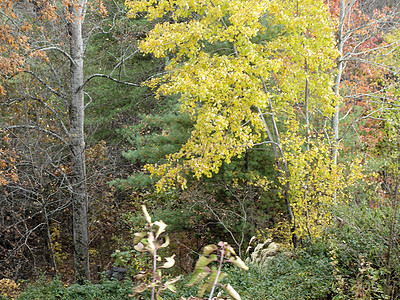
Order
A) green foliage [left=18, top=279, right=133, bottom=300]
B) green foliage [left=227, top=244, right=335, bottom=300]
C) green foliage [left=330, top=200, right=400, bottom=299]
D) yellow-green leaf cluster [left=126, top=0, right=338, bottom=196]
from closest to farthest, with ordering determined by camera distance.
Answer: green foliage [left=330, top=200, right=400, bottom=299], green foliage [left=227, top=244, right=335, bottom=300], green foliage [left=18, top=279, right=133, bottom=300], yellow-green leaf cluster [left=126, top=0, right=338, bottom=196]

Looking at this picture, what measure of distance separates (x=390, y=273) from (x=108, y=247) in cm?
1040

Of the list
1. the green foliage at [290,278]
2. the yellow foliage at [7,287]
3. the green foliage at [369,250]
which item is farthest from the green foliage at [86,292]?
the green foliage at [369,250]

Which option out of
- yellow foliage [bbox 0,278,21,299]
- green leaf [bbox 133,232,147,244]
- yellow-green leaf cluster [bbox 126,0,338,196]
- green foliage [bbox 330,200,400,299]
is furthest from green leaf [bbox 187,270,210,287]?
yellow foliage [bbox 0,278,21,299]

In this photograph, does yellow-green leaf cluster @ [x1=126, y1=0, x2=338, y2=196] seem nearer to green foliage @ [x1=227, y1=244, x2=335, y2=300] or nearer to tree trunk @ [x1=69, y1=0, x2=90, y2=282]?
green foliage @ [x1=227, y1=244, x2=335, y2=300]

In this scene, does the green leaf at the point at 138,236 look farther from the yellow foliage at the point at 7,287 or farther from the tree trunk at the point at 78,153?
the tree trunk at the point at 78,153

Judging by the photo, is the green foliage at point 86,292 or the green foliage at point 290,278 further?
the green foliage at point 86,292

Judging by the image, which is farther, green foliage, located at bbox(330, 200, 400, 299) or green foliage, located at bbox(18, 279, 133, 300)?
green foliage, located at bbox(18, 279, 133, 300)

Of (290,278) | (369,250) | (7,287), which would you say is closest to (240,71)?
(290,278)

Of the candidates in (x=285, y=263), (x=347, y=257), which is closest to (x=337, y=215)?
(x=347, y=257)

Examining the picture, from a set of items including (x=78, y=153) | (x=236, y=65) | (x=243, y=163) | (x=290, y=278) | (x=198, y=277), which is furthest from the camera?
(x=78, y=153)

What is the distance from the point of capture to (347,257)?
5.24 metres

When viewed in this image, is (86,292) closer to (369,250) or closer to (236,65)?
(369,250)

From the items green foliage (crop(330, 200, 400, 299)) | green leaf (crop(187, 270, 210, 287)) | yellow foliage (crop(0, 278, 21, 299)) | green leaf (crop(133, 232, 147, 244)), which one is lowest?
yellow foliage (crop(0, 278, 21, 299))

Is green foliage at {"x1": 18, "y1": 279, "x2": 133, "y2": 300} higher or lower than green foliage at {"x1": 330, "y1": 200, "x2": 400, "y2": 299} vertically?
lower
